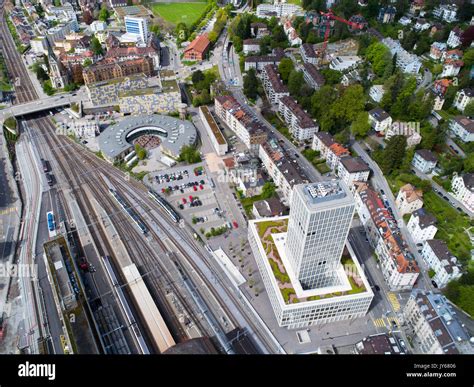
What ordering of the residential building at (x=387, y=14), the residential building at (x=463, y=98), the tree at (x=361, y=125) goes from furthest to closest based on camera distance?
1. the residential building at (x=387, y=14)
2. the residential building at (x=463, y=98)
3. the tree at (x=361, y=125)

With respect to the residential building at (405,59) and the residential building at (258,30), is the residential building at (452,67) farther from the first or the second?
the residential building at (258,30)

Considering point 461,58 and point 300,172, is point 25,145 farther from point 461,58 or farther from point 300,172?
point 461,58

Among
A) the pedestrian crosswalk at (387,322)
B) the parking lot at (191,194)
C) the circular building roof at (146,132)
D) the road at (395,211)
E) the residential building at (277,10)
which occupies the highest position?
the residential building at (277,10)

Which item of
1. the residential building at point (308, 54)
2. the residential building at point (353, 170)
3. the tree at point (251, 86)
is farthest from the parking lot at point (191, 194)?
the residential building at point (308, 54)

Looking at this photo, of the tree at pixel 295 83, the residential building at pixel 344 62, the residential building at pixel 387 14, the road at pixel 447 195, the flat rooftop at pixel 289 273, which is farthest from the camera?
the residential building at pixel 387 14

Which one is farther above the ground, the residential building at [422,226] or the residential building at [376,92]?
the residential building at [376,92]

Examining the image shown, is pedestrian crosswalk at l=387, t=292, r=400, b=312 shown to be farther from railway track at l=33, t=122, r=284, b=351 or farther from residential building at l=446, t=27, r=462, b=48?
residential building at l=446, t=27, r=462, b=48
